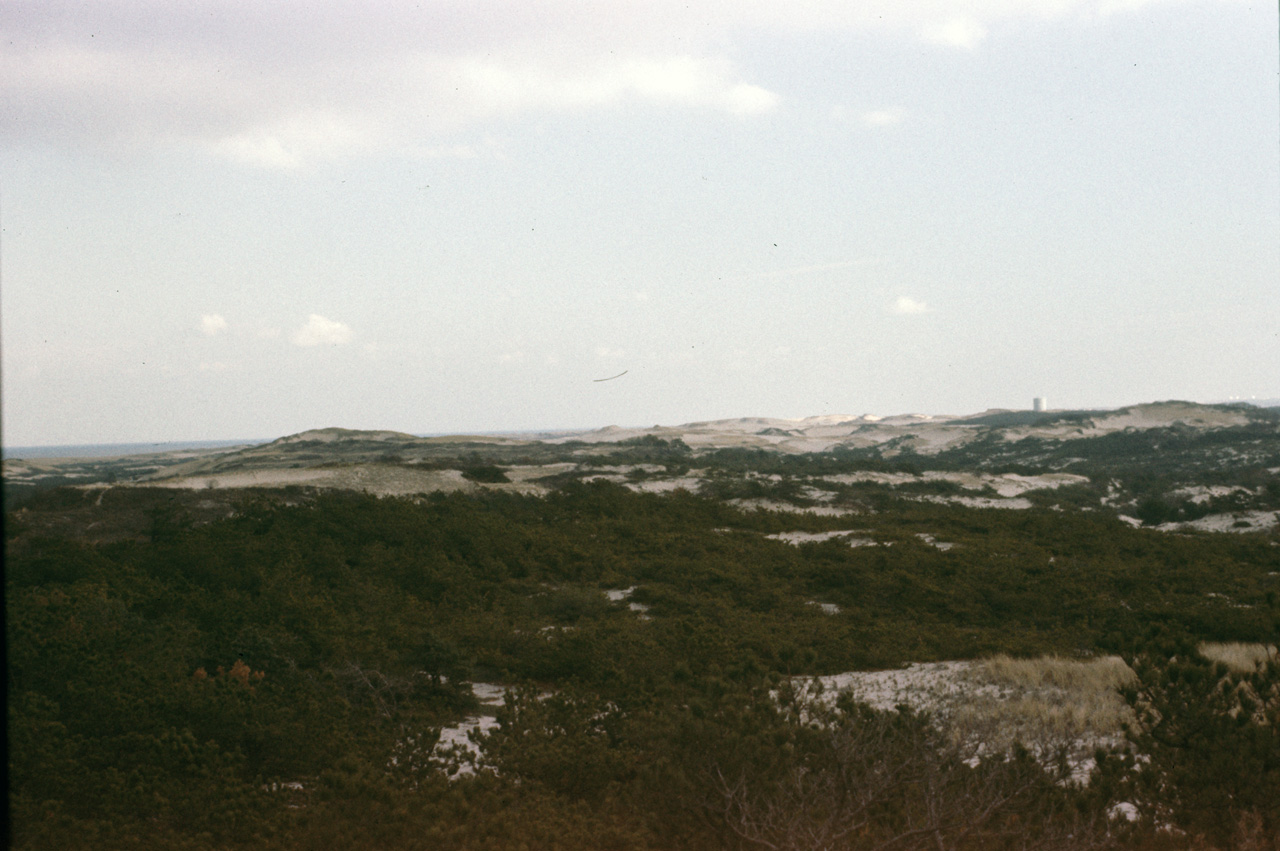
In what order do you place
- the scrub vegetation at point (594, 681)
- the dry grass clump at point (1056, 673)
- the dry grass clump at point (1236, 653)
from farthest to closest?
the dry grass clump at point (1236, 653) < the dry grass clump at point (1056, 673) < the scrub vegetation at point (594, 681)

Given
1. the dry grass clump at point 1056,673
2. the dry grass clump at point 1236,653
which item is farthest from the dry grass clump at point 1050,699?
the dry grass clump at point 1236,653

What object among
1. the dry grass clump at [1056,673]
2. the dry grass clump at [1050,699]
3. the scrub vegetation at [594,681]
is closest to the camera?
the scrub vegetation at [594,681]

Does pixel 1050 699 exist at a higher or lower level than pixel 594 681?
higher

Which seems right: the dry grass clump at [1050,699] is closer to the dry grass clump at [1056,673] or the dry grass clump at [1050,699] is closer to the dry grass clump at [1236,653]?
the dry grass clump at [1056,673]

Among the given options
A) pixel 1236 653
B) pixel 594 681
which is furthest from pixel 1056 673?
pixel 594 681

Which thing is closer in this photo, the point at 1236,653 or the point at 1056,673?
the point at 1056,673

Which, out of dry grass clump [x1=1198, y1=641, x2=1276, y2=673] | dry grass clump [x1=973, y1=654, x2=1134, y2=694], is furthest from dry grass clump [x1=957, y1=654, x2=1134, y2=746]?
dry grass clump [x1=1198, y1=641, x2=1276, y2=673]

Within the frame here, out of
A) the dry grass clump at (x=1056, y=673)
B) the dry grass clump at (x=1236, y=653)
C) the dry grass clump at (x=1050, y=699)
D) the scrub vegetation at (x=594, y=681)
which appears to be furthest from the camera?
the dry grass clump at (x=1236, y=653)

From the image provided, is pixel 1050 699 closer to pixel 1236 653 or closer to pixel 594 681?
pixel 1236 653

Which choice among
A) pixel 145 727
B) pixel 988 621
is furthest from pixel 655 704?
pixel 988 621

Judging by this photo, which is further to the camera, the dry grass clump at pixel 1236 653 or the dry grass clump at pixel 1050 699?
the dry grass clump at pixel 1236 653

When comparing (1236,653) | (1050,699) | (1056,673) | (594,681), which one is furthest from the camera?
(1236,653)

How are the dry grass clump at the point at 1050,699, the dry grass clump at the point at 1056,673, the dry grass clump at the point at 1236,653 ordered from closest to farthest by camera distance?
the dry grass clump at the point at 1050,699 < the dry grass clump at the point at 1056,673 < the dry grass clump at the point at 1236,653

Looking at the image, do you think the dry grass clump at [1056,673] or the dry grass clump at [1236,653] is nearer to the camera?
the dry grass clump at [1056,673]
